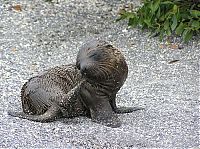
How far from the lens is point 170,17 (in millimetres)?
7551

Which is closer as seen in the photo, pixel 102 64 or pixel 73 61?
pixel 102 64

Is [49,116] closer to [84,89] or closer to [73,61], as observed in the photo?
[84,89]

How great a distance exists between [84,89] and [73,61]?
2.36m

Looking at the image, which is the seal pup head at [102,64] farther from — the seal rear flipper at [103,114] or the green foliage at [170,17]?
the green foliage at [170,17]

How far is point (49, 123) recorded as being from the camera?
195 inches

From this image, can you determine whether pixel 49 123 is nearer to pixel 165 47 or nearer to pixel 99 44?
pixel 99 44

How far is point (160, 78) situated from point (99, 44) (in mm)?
1826

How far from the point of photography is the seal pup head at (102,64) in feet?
16.0

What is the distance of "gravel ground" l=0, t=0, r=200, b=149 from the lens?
4.67 metres

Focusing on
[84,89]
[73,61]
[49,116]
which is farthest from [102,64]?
[73,61]

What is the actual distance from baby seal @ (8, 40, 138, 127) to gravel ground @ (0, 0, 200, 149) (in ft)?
0.33

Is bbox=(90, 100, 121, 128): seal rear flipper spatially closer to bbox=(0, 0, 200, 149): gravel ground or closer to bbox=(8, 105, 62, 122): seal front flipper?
bbox=(0, 0, 200, 149): gravel ground

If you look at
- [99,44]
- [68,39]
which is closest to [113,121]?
[99,44]

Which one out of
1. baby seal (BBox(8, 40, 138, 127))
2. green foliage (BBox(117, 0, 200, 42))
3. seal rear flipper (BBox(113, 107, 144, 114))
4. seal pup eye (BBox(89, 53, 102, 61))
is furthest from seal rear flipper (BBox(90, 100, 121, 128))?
green foliage (BBox(117, 0, 200, 42))
